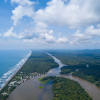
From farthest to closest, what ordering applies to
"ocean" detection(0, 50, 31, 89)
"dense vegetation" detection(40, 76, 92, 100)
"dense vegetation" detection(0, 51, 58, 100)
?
1. "ocean" detection(0, 50, 31, 89)
2. "dense vegetation" detection(0, 51, 58, 100)
3. "dense vegetation" detection(40, 76, 92, 100)

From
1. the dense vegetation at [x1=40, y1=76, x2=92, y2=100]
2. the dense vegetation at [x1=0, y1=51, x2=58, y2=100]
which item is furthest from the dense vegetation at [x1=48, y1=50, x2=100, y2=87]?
the dense vegetation at [x1=0, y1=51, x2=58, y2=100]

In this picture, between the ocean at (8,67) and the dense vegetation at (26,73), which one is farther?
the ocean at (8,67)

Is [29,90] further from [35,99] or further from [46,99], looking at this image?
[46,99]

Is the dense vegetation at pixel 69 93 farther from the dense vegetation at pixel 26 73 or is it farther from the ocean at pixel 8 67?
the ocean at pixel 8 67

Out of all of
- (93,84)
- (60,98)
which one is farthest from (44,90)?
(93,84)

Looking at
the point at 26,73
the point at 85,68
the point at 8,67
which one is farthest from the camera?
the point at 8,67

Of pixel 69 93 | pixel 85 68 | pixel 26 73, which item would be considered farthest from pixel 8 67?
pixel 85 68

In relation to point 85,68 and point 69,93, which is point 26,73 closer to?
point 69,93

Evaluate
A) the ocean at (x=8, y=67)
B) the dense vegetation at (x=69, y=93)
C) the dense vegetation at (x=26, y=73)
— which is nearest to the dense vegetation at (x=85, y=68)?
the dense vegetation at (x=69, y=93)

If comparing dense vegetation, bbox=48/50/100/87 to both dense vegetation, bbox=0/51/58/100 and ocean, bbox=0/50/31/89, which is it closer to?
dense vegetation, bbox=0/51/58/100

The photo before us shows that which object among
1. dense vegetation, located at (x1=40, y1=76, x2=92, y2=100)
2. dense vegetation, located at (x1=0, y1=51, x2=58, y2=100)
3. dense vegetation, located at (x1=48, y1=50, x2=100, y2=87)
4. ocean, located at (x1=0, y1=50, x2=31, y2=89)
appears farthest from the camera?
dense vegetation, located at (x1=48, y1=50, x2=100, y2=87)

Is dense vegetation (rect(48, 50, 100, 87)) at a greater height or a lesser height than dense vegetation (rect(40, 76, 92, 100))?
greater
